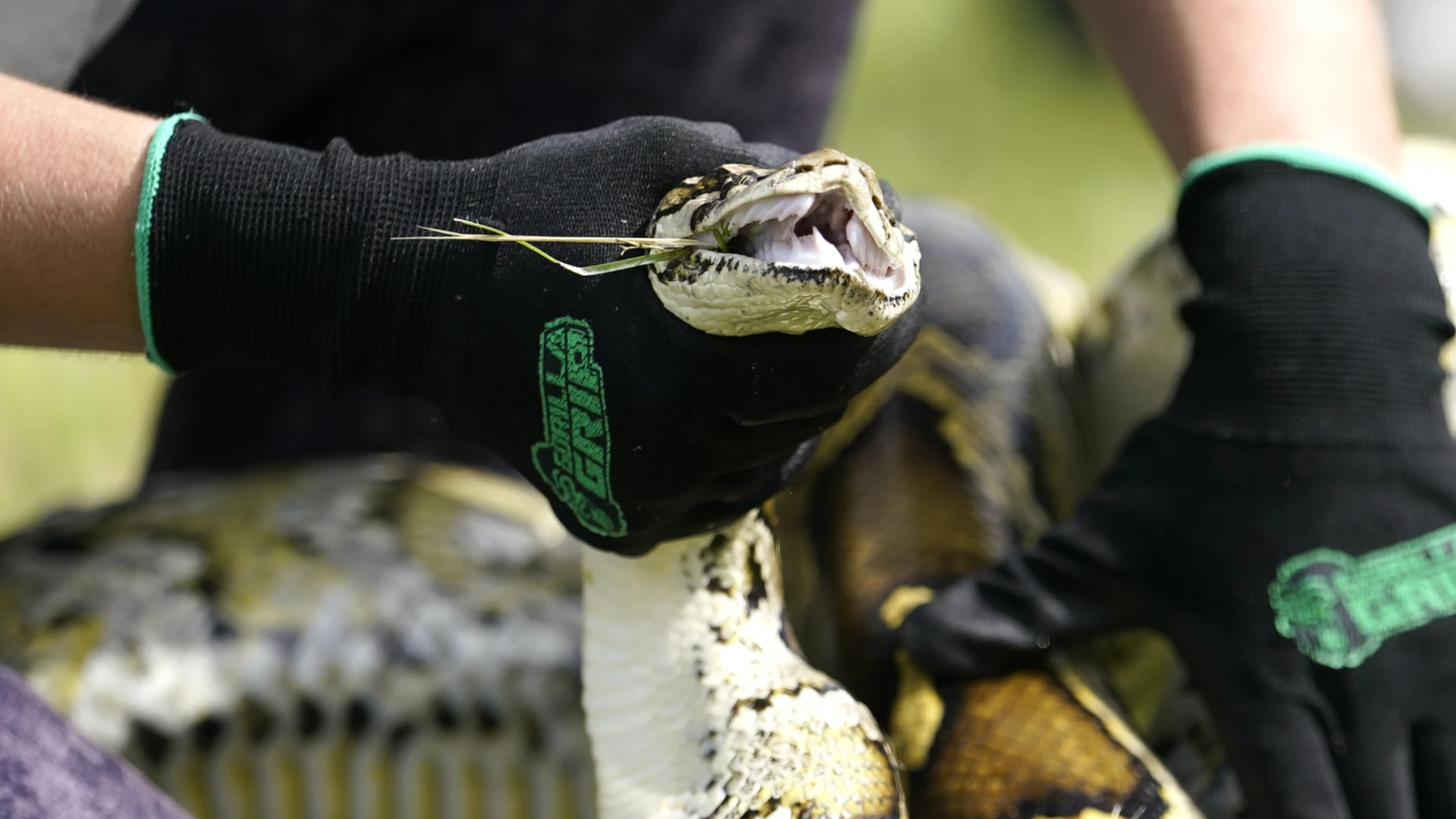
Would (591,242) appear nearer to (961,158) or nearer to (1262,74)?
(1262,74)

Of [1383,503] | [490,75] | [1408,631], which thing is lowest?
[490,75]

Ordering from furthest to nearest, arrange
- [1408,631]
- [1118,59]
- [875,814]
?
[1118,59], [1408,631], [875,814]

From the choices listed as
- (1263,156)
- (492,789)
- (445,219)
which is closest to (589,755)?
(492,789)

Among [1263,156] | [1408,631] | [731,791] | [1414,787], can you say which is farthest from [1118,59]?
[731,791]

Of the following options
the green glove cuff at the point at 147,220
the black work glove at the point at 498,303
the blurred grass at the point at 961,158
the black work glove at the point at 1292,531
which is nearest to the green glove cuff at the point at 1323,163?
the black work glove at the point at 1292,531

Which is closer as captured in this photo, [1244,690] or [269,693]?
[1244,690]

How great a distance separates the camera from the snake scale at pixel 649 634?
1590mm

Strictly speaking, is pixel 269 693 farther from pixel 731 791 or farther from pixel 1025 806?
pixel 1025 806

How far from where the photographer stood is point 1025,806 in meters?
1.58

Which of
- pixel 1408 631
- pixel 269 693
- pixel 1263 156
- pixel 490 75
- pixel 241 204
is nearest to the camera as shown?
pixel 241 204

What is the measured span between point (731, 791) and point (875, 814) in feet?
0.57

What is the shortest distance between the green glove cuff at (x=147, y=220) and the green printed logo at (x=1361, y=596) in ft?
4.46

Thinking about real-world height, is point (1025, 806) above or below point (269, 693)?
above

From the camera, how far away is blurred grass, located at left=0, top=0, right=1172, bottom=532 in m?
3.65
